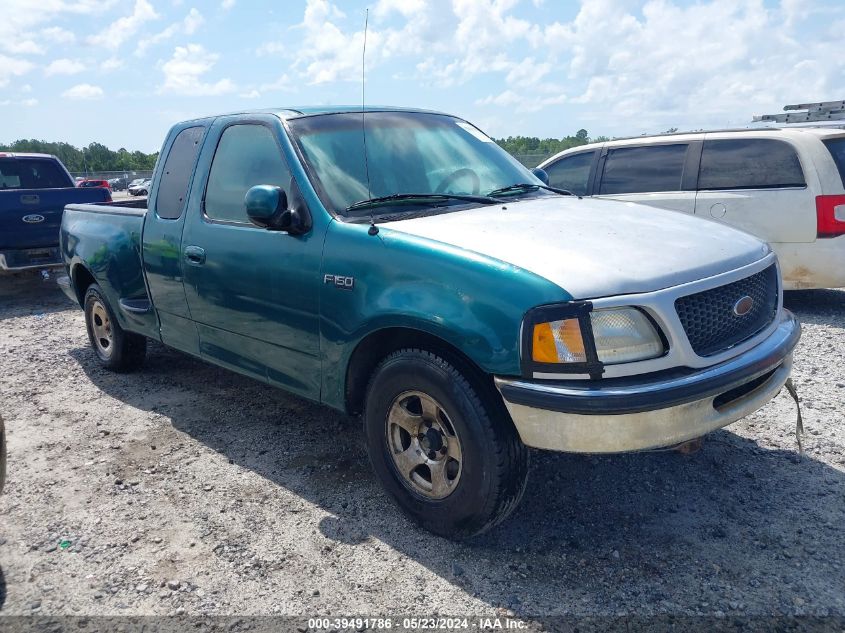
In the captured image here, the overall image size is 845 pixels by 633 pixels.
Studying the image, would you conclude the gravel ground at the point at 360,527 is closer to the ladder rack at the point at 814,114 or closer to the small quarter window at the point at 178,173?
the small quarter window at the point at 178,173

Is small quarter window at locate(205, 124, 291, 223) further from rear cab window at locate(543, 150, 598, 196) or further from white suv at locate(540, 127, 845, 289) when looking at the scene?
rear cab window at locate(543, 150, 598, 196)

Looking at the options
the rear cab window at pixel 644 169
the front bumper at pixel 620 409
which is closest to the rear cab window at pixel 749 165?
the rear cab window at pixel 644 169

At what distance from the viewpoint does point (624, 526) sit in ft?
10.2

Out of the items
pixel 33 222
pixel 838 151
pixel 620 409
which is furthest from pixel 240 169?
pixel 33 222

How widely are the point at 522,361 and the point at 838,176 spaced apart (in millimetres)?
5353

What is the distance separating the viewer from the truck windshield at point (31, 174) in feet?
31.9

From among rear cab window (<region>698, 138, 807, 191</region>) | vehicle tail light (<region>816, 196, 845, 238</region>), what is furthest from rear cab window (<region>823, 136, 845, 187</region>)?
rear cab window (<region>698, 138, 807, 191</region>)

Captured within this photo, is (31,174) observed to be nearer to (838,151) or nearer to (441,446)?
(441,446)

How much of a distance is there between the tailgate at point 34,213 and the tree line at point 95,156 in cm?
7838

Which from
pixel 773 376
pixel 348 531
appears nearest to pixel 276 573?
pixel 348 531

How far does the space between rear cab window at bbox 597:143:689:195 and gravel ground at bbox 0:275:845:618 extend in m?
3.10

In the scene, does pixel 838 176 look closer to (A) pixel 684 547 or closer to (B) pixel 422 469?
(A) pixel 684 547

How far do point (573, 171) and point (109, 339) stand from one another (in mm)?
5293

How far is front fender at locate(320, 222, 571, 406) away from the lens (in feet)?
8.52
